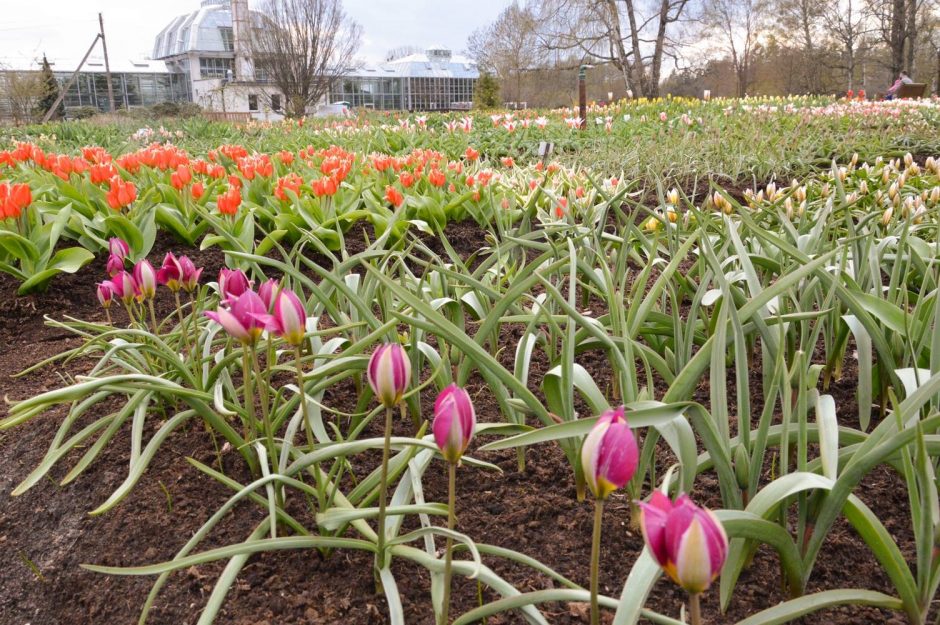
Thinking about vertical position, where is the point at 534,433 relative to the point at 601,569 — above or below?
above

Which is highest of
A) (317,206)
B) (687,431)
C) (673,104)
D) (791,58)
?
(791,58)

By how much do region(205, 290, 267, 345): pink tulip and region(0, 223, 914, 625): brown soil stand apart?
50 centimetres

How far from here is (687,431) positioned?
1.09 m

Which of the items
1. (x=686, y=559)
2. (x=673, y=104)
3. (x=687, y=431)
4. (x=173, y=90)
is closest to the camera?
(x=686, y=559)

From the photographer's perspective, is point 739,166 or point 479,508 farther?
point 739,166

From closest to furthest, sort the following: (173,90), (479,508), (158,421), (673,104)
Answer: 1. (479,508)
2. (158,421)
3. (673,104)
4. (173,90)

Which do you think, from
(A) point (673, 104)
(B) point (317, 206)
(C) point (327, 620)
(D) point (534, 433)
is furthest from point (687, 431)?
(A) point (673, 104)

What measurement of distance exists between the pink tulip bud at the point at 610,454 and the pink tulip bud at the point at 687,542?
0.21ft

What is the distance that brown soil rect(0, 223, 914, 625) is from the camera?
3.77 feet

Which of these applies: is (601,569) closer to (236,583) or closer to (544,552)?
(544,552)

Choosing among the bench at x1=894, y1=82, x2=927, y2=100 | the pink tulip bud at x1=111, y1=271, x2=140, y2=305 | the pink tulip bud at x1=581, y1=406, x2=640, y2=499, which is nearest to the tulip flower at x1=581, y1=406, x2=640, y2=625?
the pink tulip bud at x1=581, y1=406, x2=640, y2=499

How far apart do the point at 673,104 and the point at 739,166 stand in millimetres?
7813

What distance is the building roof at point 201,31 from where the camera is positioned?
49125 millimetres

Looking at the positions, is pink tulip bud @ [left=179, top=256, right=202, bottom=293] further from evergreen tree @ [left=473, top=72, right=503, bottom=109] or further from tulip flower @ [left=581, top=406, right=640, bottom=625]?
evergreen tree @ [left=473, top=72, right=503, bottom=109]
